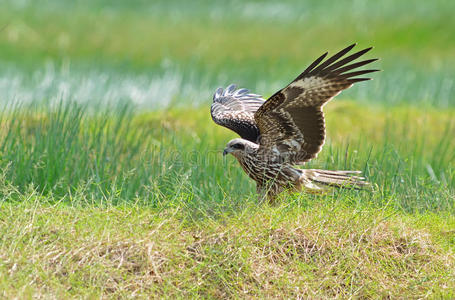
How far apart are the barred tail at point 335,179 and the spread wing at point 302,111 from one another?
15 centimetres

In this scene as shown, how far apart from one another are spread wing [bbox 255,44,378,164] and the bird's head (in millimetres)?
110

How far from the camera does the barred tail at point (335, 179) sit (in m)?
5.23

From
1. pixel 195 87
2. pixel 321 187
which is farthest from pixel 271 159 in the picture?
pixel 195 87

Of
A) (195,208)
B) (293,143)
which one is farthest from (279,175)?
(195,208)

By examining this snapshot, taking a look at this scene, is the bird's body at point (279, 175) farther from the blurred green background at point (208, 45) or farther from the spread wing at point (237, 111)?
the blurred green background at point (208, 45)

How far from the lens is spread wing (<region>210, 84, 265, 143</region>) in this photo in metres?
5.86

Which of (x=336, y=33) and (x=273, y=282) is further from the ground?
(x=336, y=33)

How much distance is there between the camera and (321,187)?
5.31 metres

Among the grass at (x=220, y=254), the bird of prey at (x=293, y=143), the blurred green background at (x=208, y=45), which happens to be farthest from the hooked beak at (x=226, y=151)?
the blurred green background at (x=208, y=45)

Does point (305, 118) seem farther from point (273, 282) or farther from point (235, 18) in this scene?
point (235, 18)

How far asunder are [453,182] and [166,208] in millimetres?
2791

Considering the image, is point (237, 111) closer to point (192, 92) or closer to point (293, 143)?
point (293, 143)

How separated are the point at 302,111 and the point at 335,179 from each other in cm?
62

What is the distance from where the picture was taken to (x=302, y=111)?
16.7ft
